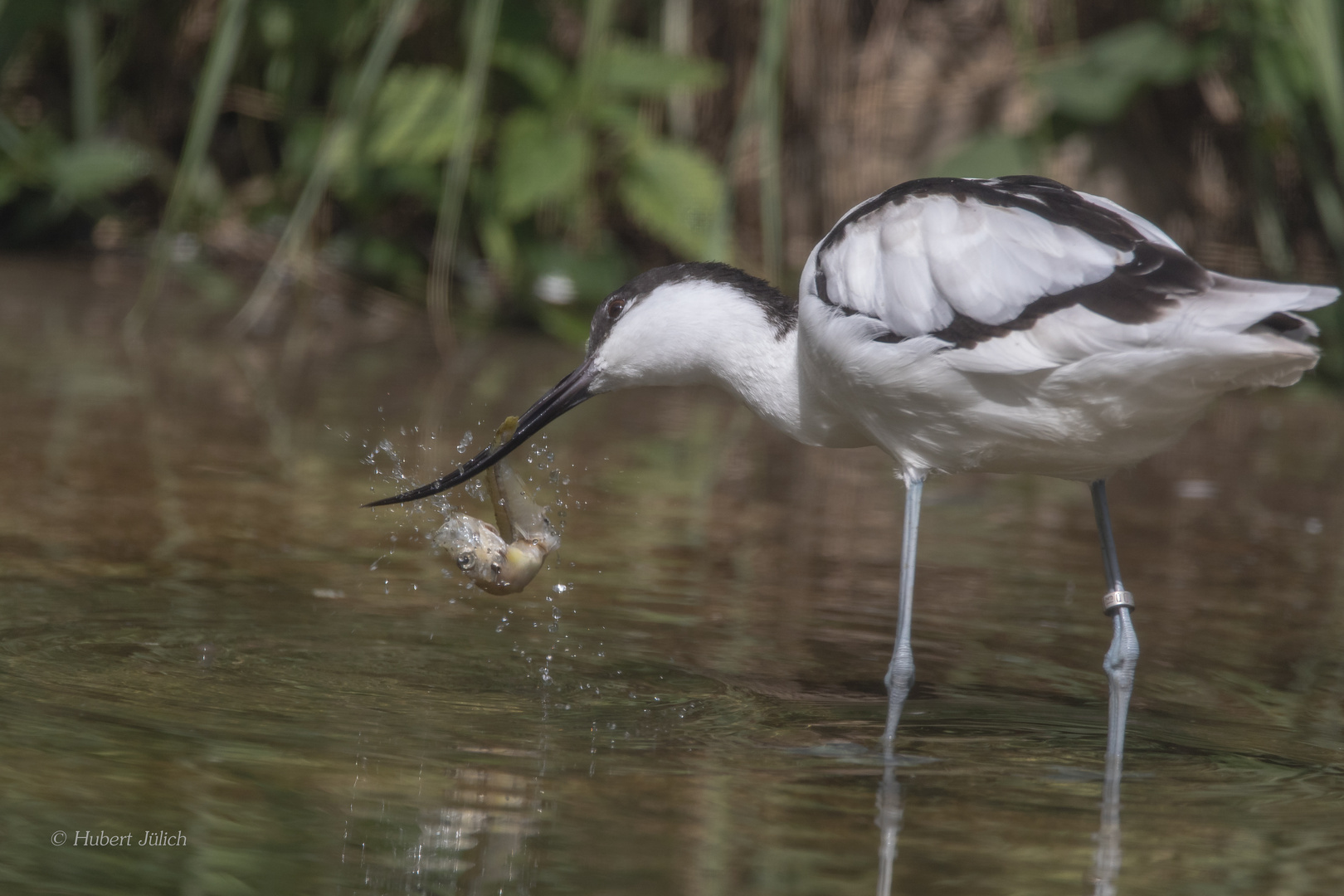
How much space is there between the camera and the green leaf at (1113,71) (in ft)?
25.4

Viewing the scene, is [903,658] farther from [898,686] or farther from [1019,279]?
[1019,279]

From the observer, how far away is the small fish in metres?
3.64

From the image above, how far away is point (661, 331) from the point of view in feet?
12.7

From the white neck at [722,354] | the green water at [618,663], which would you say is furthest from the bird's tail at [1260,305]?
the white neck at [722,354]

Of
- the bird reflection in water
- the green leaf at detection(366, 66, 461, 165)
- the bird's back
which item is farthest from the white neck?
the green leaf at detection(366, 66, 461, 165)

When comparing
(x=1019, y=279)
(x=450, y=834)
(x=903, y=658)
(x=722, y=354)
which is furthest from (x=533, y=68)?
(x=450, y=834)

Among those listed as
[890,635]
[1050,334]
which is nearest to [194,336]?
[890,635]

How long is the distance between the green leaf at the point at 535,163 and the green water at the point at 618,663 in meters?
1.43

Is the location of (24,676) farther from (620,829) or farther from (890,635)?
(890,635)

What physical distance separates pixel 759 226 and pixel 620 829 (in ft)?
22.4

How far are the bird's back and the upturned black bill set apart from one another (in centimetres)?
66

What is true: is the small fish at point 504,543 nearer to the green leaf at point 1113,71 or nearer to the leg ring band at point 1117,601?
the leg ring band at point 1117,601

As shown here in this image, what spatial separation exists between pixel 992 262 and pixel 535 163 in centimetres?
465

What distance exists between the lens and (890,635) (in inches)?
154
